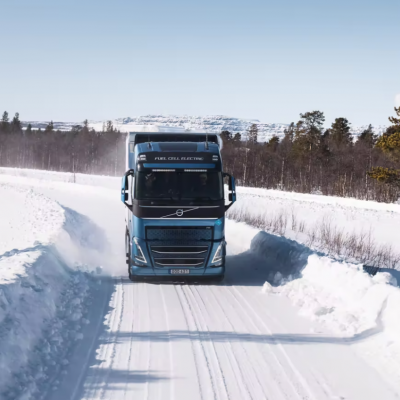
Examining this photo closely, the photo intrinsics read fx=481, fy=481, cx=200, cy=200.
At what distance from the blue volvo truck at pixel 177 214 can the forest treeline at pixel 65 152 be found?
242ft

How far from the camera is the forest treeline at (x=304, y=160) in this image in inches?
2215

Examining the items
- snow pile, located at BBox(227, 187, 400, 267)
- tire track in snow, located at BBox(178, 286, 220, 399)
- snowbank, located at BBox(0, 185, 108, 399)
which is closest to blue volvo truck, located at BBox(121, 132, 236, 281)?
tire track in snow, located at BBox(178, 286, 220, 399)

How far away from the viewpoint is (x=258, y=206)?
3997 centimetres

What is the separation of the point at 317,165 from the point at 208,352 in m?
63.5

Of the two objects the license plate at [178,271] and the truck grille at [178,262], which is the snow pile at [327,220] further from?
the license plate at [178,271]

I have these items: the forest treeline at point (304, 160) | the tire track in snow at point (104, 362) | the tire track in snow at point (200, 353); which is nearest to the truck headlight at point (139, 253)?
the tire track in snow at point (200, 353)

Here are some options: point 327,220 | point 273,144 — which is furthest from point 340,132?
point 327,220

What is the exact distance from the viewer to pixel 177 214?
36.1 feet

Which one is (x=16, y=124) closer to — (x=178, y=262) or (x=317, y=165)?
(x=317, y=165)

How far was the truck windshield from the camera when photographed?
1123 cm

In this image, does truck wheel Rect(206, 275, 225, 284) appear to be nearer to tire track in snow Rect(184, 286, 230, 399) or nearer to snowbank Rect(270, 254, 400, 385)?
snowbank Rect(270, 254, 400, 385)

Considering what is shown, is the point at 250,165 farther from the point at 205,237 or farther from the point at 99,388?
the point at 99,388

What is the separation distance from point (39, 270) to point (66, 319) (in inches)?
98.6

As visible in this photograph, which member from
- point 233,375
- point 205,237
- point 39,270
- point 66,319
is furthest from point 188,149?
point 233,375
